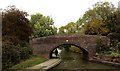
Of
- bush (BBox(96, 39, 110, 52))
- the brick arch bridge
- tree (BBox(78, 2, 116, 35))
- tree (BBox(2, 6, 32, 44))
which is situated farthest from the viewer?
tree (BBox(78, 2, 116, 35))

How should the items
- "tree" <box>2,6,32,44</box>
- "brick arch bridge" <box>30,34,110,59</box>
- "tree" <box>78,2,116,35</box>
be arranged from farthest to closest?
"tree" <box>78,2,116,35</box> → "brick arch bridge" <box>30,34,110,59</box> → "tree" <box>2,6,32,44</box>

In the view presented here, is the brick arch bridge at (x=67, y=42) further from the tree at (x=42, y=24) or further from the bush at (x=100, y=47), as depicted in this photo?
the tree at (x=42, y=24)

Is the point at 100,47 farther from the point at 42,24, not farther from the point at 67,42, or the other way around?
the point at 42,24

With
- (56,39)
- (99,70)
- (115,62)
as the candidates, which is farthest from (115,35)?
(99,70)

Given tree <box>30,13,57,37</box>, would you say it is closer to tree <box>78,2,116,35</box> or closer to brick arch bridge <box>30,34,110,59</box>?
tree <box>78,2,116,35</box>

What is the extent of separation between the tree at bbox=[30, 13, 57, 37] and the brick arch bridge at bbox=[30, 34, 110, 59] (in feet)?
34.7

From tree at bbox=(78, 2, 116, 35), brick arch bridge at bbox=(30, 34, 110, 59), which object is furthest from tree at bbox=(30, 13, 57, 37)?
brick arch bridge at bbox=(30, 34, 110, 59)

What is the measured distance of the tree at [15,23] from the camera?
16.8 metres

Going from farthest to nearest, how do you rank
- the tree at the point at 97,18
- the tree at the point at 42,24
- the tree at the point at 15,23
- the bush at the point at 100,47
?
1. the tree at the point at 42,24
2. the tree at the point at 97,18
3. the bush at the point at 100,47
4. the tree at the point at 15,23

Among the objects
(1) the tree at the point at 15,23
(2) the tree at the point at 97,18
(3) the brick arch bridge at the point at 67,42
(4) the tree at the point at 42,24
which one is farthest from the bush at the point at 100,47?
(4) the tree at the point at 42,24

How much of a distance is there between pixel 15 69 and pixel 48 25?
2420cm

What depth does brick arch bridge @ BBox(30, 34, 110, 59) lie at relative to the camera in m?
23.5

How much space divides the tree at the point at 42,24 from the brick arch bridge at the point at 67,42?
10.6 meters

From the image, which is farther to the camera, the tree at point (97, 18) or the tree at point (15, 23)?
the tree at point (97, 18)
